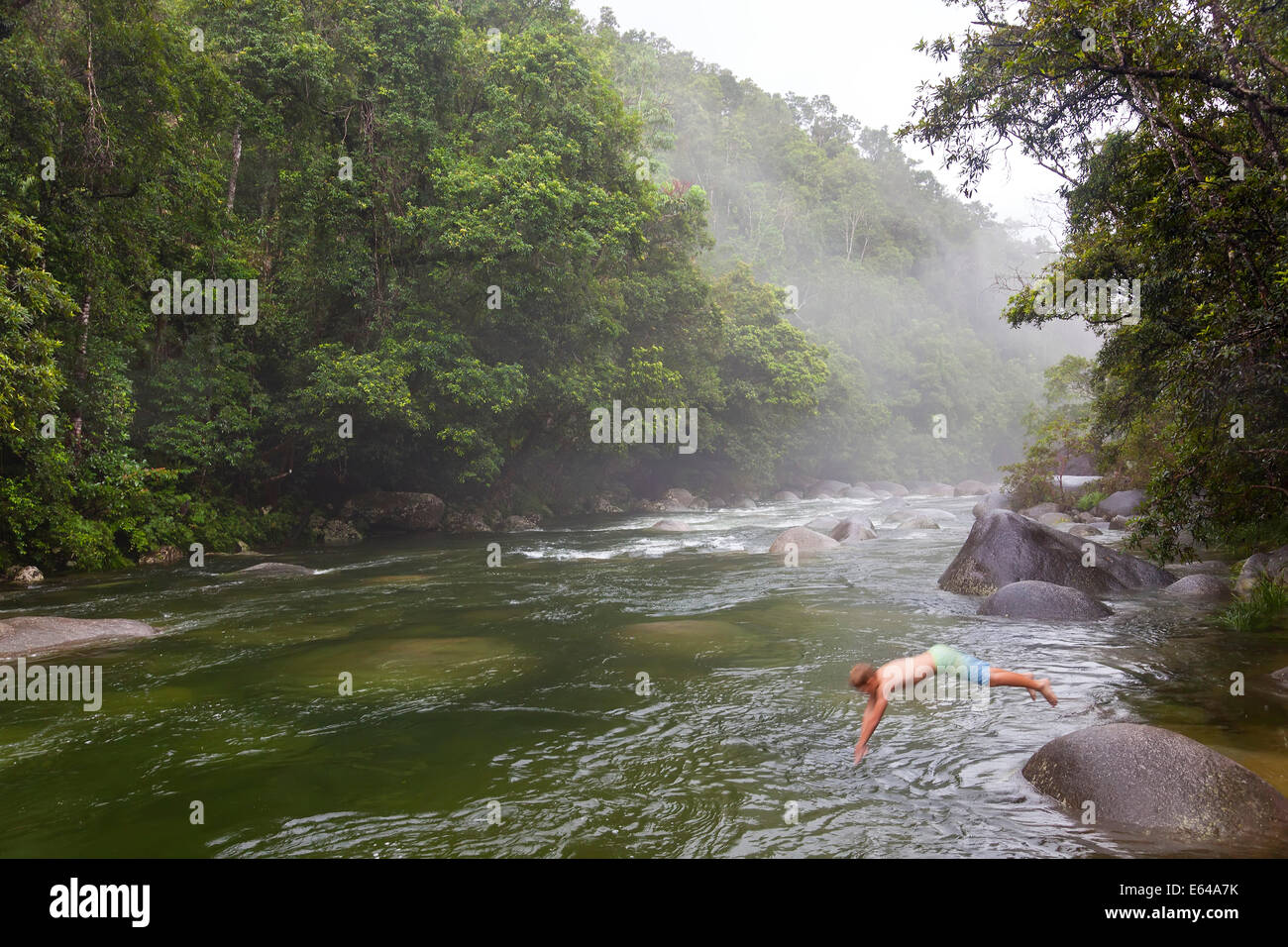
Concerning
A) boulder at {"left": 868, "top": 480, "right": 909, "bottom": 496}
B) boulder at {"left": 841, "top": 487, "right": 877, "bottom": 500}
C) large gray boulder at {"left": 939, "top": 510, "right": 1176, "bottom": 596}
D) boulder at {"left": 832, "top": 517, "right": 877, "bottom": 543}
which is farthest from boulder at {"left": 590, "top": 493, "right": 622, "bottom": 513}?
boulder at {"left": 868, "top": 480, "right": 909, "bottom": 496}

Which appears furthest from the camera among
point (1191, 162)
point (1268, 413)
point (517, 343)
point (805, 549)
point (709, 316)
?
point (709, 316)

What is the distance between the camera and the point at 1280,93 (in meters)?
8.59

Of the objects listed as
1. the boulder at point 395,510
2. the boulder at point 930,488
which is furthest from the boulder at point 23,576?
the boulder at point 930,488

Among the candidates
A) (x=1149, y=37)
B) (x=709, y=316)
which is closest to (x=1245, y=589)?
(x=1149, y=37)

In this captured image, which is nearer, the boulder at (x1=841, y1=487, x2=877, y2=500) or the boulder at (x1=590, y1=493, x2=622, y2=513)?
the boulder at (x1=590, y1=493, x2=622, y2=513)

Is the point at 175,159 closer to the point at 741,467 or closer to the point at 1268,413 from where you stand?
the point at 1268,413

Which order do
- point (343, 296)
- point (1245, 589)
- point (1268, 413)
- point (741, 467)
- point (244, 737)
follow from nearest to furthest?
point (244, 737), point (1268, 413), point (1245, 589), point (343, 296), point (741, 467)

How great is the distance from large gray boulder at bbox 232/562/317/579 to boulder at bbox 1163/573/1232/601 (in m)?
14.2

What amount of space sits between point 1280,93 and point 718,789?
32.3 ft

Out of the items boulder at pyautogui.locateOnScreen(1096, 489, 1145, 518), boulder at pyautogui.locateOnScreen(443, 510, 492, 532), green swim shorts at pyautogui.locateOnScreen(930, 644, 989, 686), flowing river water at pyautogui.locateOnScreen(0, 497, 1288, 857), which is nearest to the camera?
flowing river water at pyautogui.locateOnScreen(0, 497, 1288, 857)

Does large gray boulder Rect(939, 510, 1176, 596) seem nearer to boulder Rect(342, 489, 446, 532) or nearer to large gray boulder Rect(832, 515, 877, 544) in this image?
large gray boulder Rect(832, 515, 877, 544)

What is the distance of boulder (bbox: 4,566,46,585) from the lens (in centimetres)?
1332

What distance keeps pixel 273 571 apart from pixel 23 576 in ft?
13.2

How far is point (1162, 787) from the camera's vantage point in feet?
14.0
